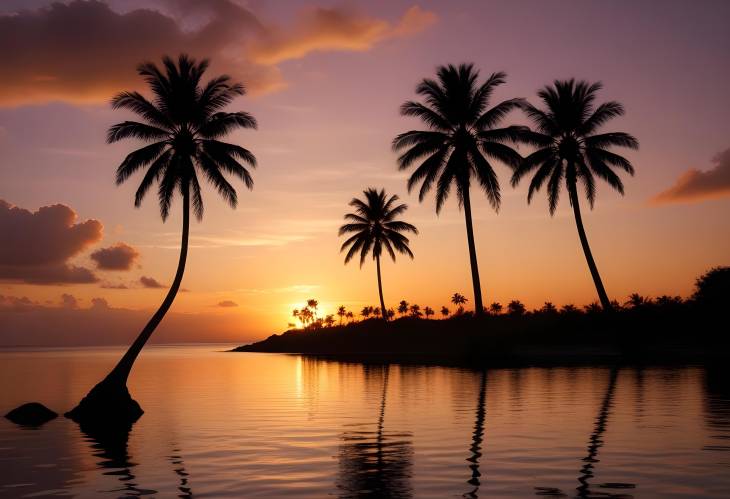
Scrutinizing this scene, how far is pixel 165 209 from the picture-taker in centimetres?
3159

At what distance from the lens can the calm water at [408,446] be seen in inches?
453

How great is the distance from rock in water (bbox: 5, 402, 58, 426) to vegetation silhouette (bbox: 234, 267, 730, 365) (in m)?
32.9

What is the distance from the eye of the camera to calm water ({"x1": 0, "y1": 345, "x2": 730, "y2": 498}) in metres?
11.5

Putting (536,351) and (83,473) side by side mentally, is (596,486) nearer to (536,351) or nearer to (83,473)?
(83,473)

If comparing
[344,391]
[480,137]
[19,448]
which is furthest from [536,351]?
[19,448]

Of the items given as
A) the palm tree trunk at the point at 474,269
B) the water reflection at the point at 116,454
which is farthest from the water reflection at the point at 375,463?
the palm tree trunk at the point at 474,269

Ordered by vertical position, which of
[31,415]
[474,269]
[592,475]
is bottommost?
[592,475]

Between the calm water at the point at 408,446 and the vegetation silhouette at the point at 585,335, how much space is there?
23492mm

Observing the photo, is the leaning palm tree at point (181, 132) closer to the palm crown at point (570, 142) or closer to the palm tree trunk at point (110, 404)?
the palm tree trunk at point (110, 404)

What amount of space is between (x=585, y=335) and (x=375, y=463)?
52934mm

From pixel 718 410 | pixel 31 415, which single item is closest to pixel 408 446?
pixel 718 410

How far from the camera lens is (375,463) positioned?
1354cm

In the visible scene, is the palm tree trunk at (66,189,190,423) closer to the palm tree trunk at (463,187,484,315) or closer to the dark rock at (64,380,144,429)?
the dark rock at (64,380,144,429)

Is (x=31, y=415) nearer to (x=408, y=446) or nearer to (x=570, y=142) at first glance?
(x=408, y=446)
